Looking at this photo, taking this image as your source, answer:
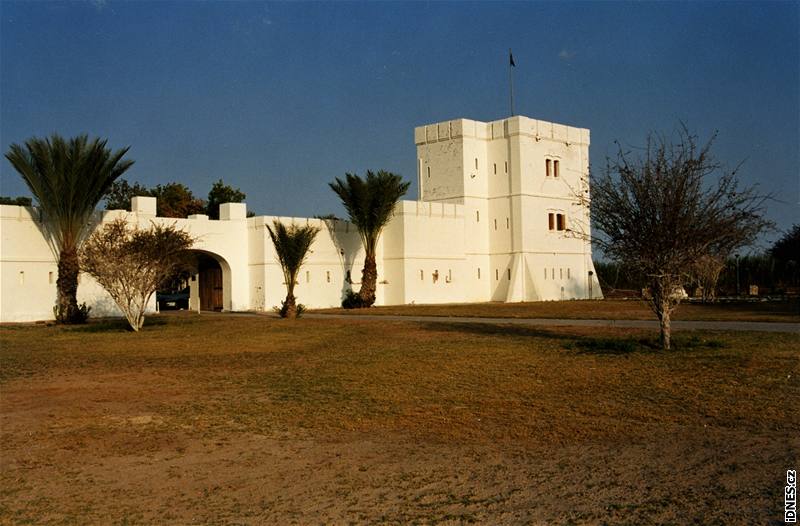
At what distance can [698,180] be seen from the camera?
16.5 metres

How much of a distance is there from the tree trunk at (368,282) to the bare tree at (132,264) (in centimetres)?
1388

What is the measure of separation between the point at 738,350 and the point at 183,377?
34.9 ft

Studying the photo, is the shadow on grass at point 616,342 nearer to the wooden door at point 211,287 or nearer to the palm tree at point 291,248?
the palm tree at point 291,248

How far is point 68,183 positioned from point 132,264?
19.0ft

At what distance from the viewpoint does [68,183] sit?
2877 cm

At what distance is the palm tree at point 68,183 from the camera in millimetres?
28391

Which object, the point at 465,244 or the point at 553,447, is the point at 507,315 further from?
the point at 553,447

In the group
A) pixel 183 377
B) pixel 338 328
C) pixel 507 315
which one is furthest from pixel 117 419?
pixel 507 315

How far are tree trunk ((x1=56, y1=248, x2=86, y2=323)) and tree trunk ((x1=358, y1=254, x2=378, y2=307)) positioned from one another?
1378 centimetres

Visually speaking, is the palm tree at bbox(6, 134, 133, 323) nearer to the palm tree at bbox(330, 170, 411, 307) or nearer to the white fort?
the white fort

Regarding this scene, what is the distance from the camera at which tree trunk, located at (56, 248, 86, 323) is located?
28734mm

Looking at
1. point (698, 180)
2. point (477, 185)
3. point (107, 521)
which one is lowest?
point (107, 521)

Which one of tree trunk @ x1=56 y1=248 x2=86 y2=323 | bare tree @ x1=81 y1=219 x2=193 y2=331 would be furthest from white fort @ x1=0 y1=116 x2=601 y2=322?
bare tree @ x1=81 y1=219 x2=193 y2=331

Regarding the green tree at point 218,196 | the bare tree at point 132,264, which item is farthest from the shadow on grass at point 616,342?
the green tree at point 218,196
